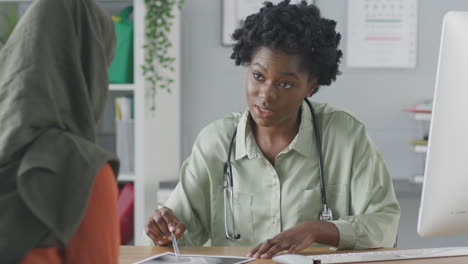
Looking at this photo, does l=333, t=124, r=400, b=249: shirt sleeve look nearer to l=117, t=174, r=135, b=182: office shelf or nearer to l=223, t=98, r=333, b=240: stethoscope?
l=223, t=98, r=333, b=240: stethoscope

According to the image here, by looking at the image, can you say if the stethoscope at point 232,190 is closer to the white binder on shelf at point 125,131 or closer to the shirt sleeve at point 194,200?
the shirt sleeve at point 194,200

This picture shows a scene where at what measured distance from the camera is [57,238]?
879mm

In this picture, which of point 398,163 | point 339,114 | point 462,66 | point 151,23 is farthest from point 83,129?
point 398,163

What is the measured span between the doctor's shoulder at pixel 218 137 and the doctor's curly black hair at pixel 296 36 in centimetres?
19

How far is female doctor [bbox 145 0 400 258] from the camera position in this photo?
1728 mm

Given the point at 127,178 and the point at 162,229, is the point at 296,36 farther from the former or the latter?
the point at 127,178

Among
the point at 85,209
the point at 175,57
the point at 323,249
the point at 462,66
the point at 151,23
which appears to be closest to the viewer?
the point at 85,209

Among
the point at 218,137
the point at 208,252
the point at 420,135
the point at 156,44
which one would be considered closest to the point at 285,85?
the point at 218,137

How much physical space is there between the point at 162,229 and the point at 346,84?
1682mm

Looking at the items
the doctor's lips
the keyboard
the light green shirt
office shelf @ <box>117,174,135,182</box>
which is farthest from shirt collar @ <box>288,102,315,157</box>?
office shelf @ <box>117,174,135,182</box>

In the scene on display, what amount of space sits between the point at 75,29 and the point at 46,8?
5 cm

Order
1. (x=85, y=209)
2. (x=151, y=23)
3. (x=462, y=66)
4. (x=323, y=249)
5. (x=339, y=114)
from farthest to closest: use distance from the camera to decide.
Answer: (x=151, y=23) < (x=339, y=114) < (x=323, y=249) < (x=462, y=66) < (x=85, y=209)

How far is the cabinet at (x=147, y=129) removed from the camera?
8.96 feet

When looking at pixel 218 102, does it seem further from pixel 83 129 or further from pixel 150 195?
pixel 83 129
